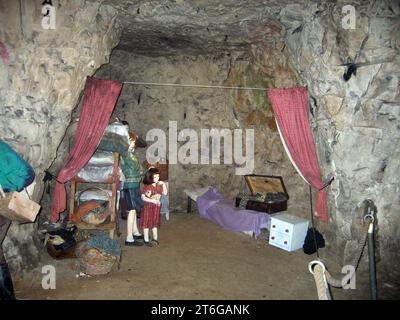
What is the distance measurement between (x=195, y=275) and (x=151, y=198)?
1.85 metres

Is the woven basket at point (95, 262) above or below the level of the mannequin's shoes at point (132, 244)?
above

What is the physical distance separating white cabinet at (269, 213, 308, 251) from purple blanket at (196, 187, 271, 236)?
1.47ft

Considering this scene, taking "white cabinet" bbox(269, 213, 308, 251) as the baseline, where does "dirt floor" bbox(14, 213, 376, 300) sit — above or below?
below

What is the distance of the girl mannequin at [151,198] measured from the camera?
6816mm

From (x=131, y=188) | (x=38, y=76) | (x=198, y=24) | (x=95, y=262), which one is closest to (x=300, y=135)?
(x=198, y=24)

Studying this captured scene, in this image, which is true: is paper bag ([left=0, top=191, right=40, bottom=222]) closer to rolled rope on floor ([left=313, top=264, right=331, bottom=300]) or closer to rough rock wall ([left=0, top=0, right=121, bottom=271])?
rough rock wall ([left=0, top=0, right=121, bottom=271])

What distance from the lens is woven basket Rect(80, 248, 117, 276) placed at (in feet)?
18.1

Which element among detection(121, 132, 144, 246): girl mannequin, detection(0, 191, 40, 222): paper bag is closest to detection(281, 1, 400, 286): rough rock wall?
detection(121, 132, 144, 246): girl mannequin

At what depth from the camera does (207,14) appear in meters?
6.54

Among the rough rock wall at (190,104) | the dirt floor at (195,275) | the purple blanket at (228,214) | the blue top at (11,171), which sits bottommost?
the dirt floor at (195,275)

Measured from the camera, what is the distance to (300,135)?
6.68 m

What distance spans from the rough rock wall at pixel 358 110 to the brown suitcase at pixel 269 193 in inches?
58.5

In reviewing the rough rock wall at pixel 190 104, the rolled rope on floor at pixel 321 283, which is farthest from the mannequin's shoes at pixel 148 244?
the rolled rope on floor at pixel 321 283

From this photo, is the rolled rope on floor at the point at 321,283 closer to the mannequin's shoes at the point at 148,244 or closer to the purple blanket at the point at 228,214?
the purple blanket at the point at 228,214
